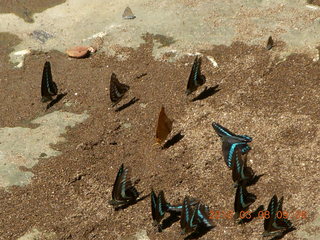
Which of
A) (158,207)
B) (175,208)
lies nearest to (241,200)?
(175,208)

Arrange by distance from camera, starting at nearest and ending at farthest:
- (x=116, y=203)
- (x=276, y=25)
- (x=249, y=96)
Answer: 1. (x=116, y=203)
2. (x=249, y=96)
3. (x=276, y=25)

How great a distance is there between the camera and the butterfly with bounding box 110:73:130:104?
8.58 metres

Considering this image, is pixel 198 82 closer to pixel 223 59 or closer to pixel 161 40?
pixel 223 59

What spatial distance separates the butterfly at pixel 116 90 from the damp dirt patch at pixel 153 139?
15cm

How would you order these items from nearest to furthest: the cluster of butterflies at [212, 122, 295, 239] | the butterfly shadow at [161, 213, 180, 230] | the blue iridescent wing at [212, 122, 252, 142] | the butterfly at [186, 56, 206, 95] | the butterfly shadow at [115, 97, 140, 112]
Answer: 1. the cluster of butterflies at [212, 122, 295, 239]
2. the butterfly shadow at [161, 213, 180, 230]
3. the blue iridescent wing at [212, 122, 252, 142]
4. the butterfly at [186, 56, 206, 95]
5. the butterfly shadow at [115, 97, 140, 112]

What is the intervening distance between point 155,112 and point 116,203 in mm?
1939

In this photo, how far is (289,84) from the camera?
8523mm

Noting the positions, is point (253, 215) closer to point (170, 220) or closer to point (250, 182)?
point (250, 182)

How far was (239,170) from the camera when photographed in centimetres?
680

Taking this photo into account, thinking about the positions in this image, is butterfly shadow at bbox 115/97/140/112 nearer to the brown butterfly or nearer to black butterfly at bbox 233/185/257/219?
the brown butterfly

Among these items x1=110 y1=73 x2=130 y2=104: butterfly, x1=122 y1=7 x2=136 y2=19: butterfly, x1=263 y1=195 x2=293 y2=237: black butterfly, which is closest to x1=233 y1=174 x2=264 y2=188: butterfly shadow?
x1=263 y1=195 x2=293 y2=237: black butterfly

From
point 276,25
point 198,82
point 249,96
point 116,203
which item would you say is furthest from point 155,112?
point 276,25

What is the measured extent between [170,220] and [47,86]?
3.27 meters

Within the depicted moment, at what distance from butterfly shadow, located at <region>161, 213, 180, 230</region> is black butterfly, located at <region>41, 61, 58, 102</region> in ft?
10.4
